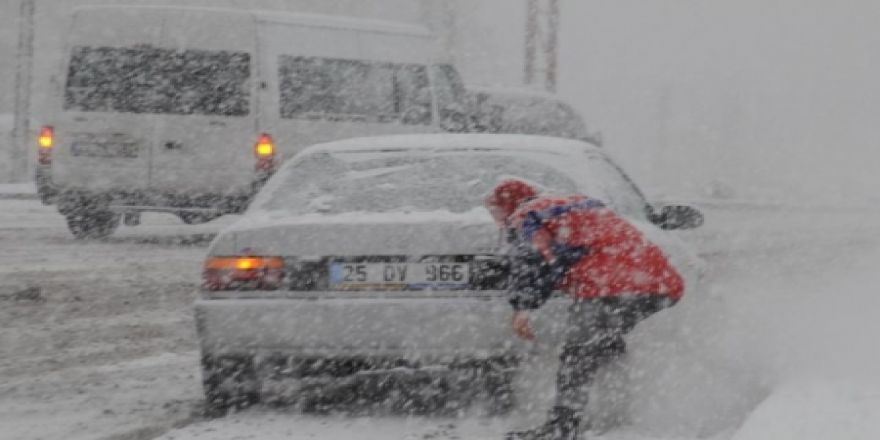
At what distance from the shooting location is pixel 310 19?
46.3 ft

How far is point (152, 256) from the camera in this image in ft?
41.8

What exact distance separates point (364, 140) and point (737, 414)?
2.09 metres

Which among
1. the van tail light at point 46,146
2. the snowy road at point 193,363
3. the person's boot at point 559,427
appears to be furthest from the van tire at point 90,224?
the person's boot at point 559,427

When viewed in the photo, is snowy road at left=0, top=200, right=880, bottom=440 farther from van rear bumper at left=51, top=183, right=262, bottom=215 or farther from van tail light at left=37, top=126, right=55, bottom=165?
van tail light at left=37, top=126, right=55, bottom=165

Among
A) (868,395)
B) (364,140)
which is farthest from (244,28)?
(868,395)

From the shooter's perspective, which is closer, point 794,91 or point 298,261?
point 298,261

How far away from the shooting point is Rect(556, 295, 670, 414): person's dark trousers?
5.15 m

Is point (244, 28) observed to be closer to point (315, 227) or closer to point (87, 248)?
point (87, 248)

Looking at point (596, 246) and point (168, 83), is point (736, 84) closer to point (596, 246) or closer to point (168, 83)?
point (168, 83)

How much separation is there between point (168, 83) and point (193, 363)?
6675 mm

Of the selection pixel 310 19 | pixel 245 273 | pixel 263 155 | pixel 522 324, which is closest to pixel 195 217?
pixel 263 155

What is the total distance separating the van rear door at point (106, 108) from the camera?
13352mm

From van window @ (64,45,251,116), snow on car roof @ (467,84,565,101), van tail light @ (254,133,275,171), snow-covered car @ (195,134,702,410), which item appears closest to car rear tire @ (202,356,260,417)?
snow-covered car @ (195,134,702,410)

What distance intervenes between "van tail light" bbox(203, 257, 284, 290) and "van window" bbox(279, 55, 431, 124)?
7871mm
